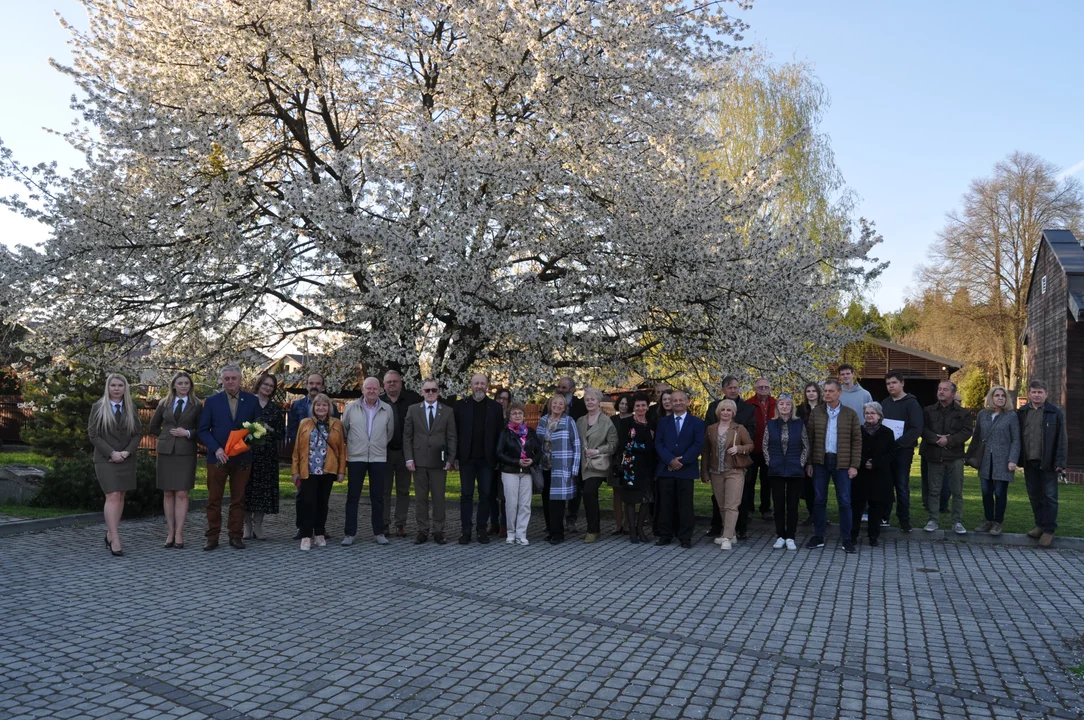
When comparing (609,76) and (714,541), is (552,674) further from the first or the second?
(609,76)

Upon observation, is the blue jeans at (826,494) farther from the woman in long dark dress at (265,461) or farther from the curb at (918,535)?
the woman in long dark dress at (265,461)

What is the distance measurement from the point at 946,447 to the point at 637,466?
413cm

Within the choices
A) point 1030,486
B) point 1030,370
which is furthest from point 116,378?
point 1030,370

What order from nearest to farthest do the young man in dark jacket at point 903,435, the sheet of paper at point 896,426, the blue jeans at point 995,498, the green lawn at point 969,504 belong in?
1. the blue jeans at point 995,498
2. the sheet of paper at point 896,426
3. the young man in dark jacket at point 903,435
4. the green lawn at point 969,504

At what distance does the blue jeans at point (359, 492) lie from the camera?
34.2ft

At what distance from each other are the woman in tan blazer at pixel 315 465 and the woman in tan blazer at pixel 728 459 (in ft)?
14.7

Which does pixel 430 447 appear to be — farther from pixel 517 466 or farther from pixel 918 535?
pixel 918 535

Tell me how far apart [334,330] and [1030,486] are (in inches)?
393

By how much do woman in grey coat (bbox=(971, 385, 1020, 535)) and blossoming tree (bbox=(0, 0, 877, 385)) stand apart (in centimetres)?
303

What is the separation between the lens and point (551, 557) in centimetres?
984

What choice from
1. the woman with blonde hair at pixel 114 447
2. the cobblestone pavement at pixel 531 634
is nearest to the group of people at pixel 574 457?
the woman with blonde hair at pixel 114 447

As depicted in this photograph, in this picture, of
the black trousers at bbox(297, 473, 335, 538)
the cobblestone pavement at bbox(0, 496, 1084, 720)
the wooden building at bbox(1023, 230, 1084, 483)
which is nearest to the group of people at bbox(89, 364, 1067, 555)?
the black trousers at bbox(297, 473, 335, 538)

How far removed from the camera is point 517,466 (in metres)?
10.7

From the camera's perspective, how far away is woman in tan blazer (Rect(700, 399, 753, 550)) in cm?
1066
